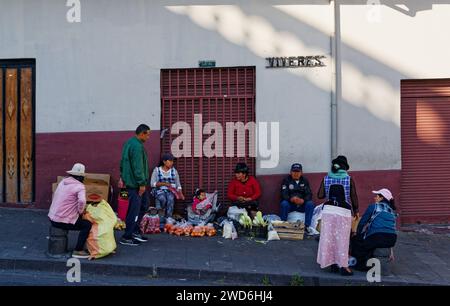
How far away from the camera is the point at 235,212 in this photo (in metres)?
9.25

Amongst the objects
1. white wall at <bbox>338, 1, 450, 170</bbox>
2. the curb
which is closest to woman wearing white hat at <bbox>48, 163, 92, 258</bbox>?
the curb

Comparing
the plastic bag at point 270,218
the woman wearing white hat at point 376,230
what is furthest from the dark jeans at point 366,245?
the plastic bag at point 270,218

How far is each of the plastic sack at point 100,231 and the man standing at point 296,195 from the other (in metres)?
3.14

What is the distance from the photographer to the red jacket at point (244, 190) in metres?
9.45

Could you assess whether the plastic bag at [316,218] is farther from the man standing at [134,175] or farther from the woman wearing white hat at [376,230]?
the man standing at [134,175]

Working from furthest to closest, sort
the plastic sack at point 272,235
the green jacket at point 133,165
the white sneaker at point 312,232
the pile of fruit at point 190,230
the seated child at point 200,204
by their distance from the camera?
the seated child at point 200,204 → the white sneaker at point 312,232 → the pile of fruit at point 190,230 → the plastic sack at point 272,235 → the green jacket at point 133,165

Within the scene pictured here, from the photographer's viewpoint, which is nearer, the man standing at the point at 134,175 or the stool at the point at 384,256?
the stool at the point at 384,256

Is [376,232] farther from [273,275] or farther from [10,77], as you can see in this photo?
[10,77]

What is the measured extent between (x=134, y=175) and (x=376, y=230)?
3.51 meters

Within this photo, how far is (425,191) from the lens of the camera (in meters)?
9.91

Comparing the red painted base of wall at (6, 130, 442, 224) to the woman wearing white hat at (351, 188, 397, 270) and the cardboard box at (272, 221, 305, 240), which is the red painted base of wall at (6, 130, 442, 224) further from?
the woman wearing white hat at (351, 188, 397, 270)

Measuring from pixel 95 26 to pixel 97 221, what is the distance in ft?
13.2

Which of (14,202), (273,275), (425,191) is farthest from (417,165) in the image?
(14,202)

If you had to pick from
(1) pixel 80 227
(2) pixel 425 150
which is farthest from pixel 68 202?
(2) pixel 425 150
